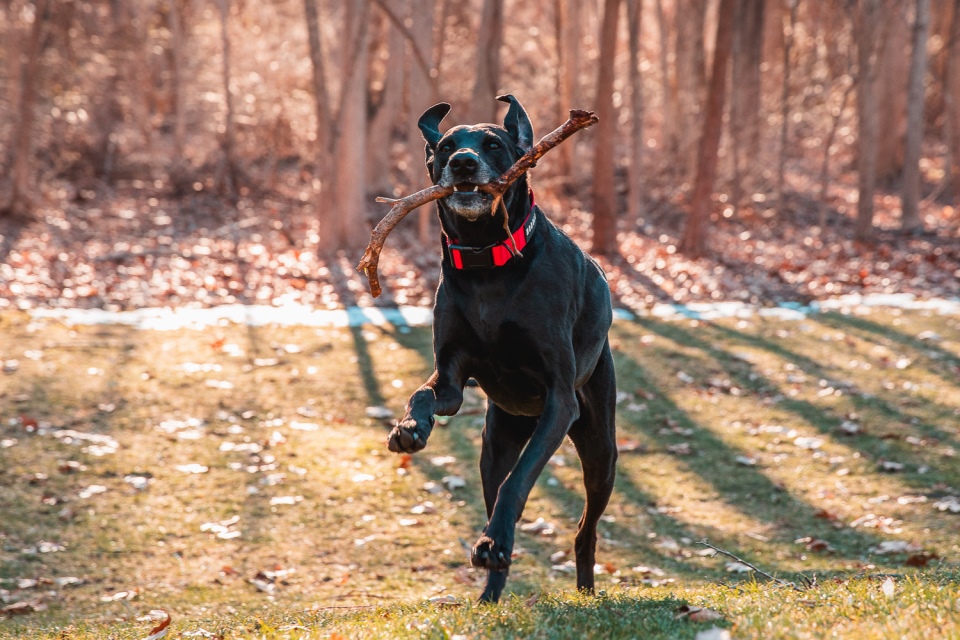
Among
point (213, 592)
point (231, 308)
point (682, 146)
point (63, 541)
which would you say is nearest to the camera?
point (213, 592)

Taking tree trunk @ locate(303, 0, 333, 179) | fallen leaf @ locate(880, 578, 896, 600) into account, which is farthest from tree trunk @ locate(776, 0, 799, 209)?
fallen leaf @ locate(880, 578, 896, 600)

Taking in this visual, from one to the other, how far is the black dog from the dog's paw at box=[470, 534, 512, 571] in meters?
0.15

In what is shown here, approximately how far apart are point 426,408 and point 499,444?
98 centimetres

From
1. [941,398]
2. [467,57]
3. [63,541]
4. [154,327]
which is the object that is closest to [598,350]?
[63,541]

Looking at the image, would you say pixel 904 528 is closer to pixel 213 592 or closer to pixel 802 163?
pixel 213 592

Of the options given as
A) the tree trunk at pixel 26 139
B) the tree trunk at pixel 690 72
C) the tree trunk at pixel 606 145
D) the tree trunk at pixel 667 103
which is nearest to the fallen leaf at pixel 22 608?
the tree trunk at pixel 606 145

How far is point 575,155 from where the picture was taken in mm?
23500

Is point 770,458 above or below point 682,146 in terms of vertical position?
below

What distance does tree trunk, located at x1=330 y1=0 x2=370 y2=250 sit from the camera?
15695 millimetres

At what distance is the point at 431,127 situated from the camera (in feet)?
15.9

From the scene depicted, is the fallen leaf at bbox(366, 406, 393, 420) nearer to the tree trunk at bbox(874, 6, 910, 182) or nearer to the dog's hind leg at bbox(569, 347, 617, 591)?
the dog's hind leg at bbox(569, 347, 617, 591)

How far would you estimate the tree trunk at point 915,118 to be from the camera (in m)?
17.3

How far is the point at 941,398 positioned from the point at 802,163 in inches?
732

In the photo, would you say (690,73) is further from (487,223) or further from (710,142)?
(487,223)
